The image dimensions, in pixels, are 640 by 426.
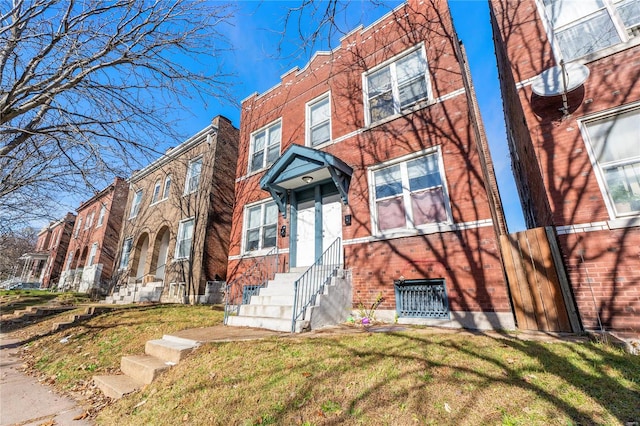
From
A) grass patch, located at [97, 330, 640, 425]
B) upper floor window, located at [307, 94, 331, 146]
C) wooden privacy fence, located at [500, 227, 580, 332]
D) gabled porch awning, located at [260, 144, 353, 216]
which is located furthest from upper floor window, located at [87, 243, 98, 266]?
wooden privacy fence, located at [500, 227, 580, 332]

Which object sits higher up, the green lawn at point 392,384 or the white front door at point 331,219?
the white front door at point 331,219

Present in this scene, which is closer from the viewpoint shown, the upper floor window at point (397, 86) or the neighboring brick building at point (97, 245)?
the upper floor window at point (397, 86)

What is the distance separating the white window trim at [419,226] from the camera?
21.4 feet

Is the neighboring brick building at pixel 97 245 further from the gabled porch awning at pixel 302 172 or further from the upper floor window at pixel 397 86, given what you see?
the upper floor window at pixel 397 86

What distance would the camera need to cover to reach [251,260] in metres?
10.2

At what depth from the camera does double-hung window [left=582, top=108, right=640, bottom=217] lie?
476 centimetres

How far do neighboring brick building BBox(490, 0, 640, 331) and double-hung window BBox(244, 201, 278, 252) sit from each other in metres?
7.84

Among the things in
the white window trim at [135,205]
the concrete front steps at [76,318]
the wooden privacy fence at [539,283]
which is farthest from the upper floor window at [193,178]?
the wooden privacy fence at [539,283]

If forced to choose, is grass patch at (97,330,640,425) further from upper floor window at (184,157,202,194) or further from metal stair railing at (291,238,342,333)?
upper floor window at (184,157,202,194)

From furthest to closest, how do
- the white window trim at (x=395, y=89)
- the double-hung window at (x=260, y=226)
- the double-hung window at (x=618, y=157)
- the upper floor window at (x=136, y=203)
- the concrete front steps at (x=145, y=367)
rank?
the upper floor window at (x=136, y=203)
the double-hung window at (x=260, y=226)
the white window trim at (x=395, y=89)
the double-hung window at (x=618, y=157)
the concrete front steps at (x=145, y=367)

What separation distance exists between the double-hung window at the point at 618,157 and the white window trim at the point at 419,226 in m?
2.60

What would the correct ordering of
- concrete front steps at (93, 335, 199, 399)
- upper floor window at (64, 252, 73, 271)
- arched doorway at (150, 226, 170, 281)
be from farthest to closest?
upper floor window at (64, 252, 73, 271) < arched doorway at (150, 226, 170, 281) < concrete front steps at (93, 335, 199, 399)

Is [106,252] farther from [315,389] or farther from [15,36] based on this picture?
[315,389]

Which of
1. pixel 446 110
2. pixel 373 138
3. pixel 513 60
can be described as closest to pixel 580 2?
pixel 513 60
